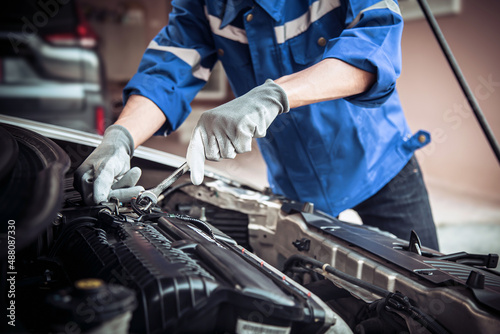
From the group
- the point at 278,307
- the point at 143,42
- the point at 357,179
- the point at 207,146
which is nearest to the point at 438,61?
the point at 357,179

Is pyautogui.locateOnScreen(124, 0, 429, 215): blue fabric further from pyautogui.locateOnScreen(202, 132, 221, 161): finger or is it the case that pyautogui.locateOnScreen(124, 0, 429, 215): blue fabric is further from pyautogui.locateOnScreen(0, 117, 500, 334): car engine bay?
pyautogui.locateOnScreen(202, 132, 221, 161): finger

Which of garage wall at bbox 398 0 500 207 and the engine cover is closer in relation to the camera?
the engine cover

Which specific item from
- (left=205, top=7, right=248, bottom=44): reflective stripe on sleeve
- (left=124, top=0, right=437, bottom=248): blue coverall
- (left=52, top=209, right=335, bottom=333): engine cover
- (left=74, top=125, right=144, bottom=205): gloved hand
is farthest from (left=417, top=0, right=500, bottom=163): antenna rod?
(left=74, top=125, right=144, bottom=205): gloved hand

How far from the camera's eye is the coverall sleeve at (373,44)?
95 centimetres

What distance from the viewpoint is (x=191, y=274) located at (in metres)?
0.60

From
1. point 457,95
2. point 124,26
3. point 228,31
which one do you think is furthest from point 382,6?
point 124,26

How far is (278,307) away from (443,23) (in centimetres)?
392

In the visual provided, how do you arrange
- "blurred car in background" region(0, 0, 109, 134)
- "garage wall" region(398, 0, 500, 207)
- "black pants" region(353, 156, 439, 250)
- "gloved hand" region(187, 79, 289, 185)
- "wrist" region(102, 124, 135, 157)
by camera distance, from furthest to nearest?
1. "garage wall" region(398, 0, 500, 207)
2. "blurred car in background" region(0, 0, 109, 134)
3. "black pants" region(353, 156, 439, 250)
4. "wrist" region(102, 124, 135, 157)
5. "gloved hand" region(187, 79, 289, 185)

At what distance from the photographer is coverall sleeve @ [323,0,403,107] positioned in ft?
3.13

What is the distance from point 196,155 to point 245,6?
0.54 meters

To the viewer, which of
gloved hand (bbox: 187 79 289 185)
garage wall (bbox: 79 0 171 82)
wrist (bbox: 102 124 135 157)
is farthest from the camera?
garage wall (bbox: 79 0 171 82)

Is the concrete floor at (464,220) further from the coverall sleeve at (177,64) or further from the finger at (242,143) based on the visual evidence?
the finger at (242,143)

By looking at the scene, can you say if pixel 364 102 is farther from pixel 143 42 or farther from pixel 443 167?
pixel 143 42

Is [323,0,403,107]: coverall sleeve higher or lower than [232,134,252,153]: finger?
higher
